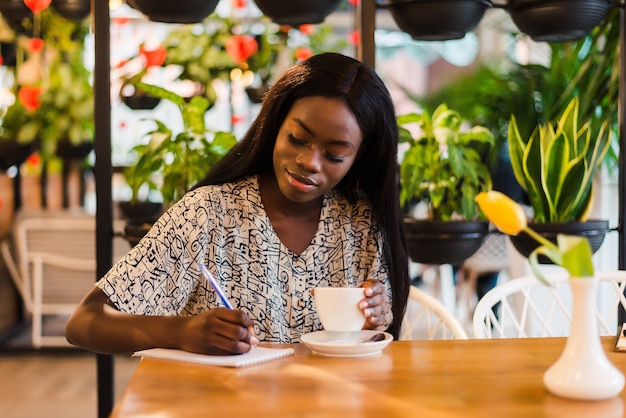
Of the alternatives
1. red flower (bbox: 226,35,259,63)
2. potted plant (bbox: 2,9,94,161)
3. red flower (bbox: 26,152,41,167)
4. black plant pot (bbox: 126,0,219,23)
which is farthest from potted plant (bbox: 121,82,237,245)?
red flower (bbox: 26,152,41,167)

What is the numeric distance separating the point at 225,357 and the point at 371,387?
0.25 m

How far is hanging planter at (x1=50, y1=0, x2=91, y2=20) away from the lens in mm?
2602

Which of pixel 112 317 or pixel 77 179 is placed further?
pixel 77 179

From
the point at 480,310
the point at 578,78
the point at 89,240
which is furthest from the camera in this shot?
the point at 89,240

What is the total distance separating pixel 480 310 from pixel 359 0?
1008 mm

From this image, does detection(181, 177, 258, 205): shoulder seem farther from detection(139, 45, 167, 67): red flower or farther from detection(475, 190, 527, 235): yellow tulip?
detection(139, 45, 167, 67): red flower

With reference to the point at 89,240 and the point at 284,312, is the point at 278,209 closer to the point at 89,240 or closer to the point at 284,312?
the point at 284,312

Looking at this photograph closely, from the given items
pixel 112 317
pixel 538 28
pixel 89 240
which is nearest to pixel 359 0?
pixel 538 28

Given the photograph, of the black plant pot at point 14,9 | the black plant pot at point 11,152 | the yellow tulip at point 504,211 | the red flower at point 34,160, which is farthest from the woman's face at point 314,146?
the red flower at point 34,160

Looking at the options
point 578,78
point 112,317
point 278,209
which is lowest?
point 112,317

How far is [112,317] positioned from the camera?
4.55 ft

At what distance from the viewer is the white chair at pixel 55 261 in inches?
163

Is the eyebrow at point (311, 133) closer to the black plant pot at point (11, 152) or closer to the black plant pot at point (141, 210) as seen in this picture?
the black plant pot at point (141, 210)

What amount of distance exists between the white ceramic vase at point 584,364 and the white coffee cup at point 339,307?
34 centimetres
